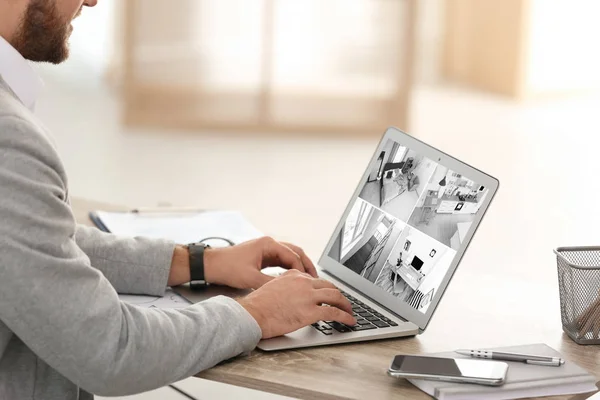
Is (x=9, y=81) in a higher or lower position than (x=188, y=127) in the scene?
higher

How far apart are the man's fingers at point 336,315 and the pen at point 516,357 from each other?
0.18 meters

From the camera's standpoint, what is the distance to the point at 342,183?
5316mm

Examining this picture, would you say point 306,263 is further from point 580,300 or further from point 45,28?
point 45,28

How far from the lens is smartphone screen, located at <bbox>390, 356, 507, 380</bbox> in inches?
50.8

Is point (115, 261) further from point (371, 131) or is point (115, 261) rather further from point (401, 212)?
point (371, 131)

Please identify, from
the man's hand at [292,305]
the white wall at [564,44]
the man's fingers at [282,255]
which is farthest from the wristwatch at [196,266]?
the white wall at [564,44]

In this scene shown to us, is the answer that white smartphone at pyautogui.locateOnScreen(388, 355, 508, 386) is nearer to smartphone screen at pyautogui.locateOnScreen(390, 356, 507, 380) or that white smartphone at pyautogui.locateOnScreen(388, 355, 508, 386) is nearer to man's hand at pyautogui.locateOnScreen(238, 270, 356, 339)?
smartphone screen at pyautogui.locateOnScreen(390, 356, 507, 380)

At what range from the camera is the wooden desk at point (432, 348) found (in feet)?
4.31

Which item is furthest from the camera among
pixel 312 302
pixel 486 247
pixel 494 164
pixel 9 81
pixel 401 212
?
pixel 494 164

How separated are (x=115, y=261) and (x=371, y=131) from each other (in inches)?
173

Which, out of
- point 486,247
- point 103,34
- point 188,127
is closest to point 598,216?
point 486,247

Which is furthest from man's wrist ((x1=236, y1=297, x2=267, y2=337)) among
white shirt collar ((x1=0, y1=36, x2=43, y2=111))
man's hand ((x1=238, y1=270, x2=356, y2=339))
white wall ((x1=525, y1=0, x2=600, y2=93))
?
white wall ((x1=525, y1=0, x2=600, y2=93))

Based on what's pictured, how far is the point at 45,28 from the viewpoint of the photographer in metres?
1.39

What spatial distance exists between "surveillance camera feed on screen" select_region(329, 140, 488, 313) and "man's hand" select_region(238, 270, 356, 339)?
0.49 ft
